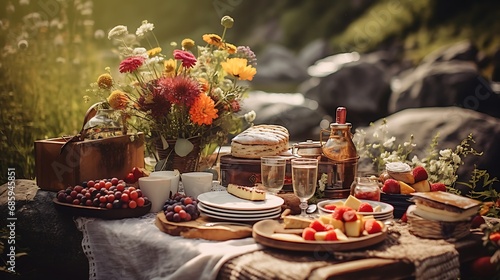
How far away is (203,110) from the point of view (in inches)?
121

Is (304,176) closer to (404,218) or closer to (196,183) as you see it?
(404,218)

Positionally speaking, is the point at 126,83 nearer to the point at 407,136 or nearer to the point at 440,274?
the point at 440,274

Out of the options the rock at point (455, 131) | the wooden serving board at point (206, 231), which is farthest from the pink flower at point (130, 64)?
the rock at point (455, 131)

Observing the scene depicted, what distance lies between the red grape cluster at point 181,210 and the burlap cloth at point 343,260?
1.37 feet

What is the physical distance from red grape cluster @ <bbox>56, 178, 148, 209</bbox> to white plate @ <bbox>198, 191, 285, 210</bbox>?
0.29 meters

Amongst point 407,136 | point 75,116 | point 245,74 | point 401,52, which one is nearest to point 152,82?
point 245,74

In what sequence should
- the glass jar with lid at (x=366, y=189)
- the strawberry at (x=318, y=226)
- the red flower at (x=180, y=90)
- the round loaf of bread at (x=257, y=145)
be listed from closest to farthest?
the strawberry at (x=318, y=226), the glass jar with lid at (x=366, y=189), the red flower at (x=180, y=90), the round loaf of bread at (x=257, y=145)

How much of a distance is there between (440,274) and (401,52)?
12630 mm

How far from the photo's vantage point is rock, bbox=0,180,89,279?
2850 mm

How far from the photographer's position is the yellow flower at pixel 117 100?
3.05m

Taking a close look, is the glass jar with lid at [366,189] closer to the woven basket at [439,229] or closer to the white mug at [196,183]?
the woven basket at [439,229]

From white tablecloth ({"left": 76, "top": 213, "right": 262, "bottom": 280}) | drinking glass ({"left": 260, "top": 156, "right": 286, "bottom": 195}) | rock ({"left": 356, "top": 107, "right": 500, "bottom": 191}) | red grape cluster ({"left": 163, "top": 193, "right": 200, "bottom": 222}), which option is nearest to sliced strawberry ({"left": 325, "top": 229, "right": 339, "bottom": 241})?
white tablecloth ({"left": 76, "top": 213, "right": 262, "bottom": 280})

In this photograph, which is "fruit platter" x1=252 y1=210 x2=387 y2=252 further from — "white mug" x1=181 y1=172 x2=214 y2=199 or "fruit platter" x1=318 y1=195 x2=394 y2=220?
"white mug" x1=181 y1=172 x2=214 y2=199

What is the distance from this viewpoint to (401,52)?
14.2 metres
